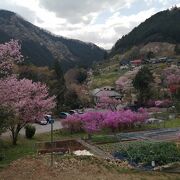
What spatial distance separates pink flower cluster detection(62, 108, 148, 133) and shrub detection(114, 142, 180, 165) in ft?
34.6

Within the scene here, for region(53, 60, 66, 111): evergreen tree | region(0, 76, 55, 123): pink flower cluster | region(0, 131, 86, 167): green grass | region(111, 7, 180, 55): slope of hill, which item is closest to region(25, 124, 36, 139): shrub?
region(0, 131, 86, 167): green grass

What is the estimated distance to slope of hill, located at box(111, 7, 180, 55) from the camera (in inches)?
6580

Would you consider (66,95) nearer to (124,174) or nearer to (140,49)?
(124,174)

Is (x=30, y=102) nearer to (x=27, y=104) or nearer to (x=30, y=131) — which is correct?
(x=27, y=104)

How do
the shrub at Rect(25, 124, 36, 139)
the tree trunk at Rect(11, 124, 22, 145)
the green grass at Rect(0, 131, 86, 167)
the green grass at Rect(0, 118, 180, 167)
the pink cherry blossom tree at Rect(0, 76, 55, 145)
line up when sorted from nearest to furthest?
the green grass at Rect(0, 131, 86, 167) → the green grass at Rect(0, 118, 180, 167) → the pink cherry blossom tree at Rect(0, 76, 55, 145) → the tree trunk at Rect(11, 124, 22, 145) → the shrub at Rect(25, 124, 36, 139)

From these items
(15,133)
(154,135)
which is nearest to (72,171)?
(15,133)

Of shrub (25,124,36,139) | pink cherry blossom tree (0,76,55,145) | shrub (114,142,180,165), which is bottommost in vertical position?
shrub (114,142,180,165)

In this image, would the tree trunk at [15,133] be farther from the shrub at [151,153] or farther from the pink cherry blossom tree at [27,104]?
the shrub at [151,153]

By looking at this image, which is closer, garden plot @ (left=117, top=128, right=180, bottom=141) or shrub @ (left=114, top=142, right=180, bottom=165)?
shrub @ (left=114, top=142, right=180, bottom=165)

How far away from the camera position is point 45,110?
3309cm

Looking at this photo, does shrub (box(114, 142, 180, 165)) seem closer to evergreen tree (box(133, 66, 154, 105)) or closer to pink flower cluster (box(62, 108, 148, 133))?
pink flower cluster (box(62, 108, 148, 133))

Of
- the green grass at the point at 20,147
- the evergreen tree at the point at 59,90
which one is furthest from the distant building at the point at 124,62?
the green grass at the point at 20,147

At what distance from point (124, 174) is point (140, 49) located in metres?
154

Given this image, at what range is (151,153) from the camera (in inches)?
894
